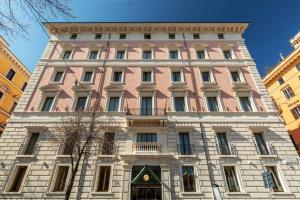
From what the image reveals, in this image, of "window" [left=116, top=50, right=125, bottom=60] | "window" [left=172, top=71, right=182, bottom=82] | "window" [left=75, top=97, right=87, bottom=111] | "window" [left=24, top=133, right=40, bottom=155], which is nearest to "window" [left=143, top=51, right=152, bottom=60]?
"window" [left=116, top=50, right=125, bottom=60]

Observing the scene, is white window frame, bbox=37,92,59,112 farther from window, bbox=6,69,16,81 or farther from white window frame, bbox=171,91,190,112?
A: window, bbox=6,69,16,81

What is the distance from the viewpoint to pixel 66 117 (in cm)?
1694

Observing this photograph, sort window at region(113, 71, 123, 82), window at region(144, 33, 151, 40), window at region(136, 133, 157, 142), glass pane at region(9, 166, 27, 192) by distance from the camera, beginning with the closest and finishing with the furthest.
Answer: glass pane at region(9, 166, 27, 192) → window at region(136, 133, 157, 142) → window at region(113, 71, 123, 82) → window at region(144, 33, 151, 40)

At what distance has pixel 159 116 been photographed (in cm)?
1619

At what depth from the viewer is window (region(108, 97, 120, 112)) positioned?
58.6 ft

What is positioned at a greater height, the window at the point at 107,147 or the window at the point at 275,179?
the window at the point at 107,147

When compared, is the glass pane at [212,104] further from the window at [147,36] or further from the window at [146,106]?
the window at [147,36]

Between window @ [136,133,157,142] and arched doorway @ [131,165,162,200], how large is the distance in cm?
235

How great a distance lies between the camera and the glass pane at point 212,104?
59.1 feet

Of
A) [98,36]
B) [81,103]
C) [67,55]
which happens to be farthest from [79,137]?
[98,36]

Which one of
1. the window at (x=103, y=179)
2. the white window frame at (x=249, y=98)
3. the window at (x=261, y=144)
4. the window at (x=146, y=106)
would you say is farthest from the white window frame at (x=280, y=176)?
the window at (x=103, y=179)

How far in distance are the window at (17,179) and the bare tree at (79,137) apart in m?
3.09

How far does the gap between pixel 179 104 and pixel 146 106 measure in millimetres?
3327

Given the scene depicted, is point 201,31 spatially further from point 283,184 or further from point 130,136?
point 283,184
